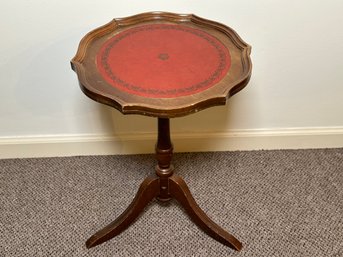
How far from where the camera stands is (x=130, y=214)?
138 centimetres

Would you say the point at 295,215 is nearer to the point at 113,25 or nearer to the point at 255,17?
the point at 255,17

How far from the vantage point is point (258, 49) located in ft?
4.86

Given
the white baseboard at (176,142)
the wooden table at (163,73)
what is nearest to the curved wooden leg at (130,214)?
the wooden table at (163,73)

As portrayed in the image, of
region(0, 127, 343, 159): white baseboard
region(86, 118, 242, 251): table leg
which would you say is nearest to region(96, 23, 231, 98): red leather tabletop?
region(86, 118, 242, 251): table leg

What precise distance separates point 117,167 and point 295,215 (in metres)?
0.70

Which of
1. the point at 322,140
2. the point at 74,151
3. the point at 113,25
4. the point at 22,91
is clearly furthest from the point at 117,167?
the point at 322,140

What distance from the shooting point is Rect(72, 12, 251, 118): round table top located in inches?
38.8

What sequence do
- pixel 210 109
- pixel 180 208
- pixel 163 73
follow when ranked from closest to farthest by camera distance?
pixel 163 73 < pixel 180 208 < pixel 210 109

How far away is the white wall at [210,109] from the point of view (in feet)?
4.55

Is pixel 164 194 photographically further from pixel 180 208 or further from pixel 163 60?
pixel 163 60

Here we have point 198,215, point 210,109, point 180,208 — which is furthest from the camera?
point 210,109

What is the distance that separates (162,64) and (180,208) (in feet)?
2.01

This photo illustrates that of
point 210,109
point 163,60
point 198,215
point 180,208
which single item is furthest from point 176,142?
point 163,60

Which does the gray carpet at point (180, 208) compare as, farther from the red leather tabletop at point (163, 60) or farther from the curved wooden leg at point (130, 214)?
the red leather tabletop at point (163, 60)
